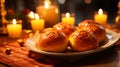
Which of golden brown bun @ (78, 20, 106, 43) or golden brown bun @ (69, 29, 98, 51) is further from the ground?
golden brown bun @ (78, 20, 106, 43)

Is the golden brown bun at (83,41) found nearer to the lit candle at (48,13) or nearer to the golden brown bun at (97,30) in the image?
the golden brown bun at (97,30)

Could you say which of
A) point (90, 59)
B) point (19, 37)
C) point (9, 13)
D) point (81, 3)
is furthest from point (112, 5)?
point (90, 59)

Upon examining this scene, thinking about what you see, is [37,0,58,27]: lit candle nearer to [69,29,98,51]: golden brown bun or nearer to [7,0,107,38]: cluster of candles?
[7,0,107,38]: cluster of candles

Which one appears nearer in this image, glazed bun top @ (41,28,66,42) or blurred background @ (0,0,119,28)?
glazed bun top @ (41,28,66,42)

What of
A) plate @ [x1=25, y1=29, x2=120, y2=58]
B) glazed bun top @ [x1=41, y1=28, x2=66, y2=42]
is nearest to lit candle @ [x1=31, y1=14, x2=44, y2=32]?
plate @ [x1=25, y1=29, x2=120, y2=58]

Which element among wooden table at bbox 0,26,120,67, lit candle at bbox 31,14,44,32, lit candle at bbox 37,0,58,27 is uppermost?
lit candle at bbox 37,0,58,27

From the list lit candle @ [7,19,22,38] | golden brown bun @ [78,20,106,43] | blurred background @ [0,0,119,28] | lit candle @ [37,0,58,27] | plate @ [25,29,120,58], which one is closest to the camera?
plate @ [25,29,120,58]

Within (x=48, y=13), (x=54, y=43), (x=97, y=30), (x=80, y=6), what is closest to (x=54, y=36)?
(x=54, y=43)

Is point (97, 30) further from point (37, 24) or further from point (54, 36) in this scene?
point (37, 24)
